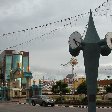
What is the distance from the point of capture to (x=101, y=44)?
43.1 ft

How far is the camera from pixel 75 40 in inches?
527

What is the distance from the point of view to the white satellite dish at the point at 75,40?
13.4m

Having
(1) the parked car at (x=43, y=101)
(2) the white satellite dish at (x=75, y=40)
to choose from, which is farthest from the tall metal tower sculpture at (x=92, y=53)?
(1) the parked car at (x=43, y=101)

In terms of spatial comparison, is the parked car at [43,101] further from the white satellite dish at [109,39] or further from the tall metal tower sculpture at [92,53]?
the white satellite dish at [109,39]

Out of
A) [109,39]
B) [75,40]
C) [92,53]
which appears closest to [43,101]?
[75,40]

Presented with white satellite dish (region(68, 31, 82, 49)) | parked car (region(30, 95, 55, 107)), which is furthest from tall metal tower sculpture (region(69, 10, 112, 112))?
parked car (region(30, 95, 55, 107))

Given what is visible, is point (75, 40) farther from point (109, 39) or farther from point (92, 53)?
point (109, 39)

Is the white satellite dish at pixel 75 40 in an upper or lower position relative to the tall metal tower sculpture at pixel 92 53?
upper

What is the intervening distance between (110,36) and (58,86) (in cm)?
8119

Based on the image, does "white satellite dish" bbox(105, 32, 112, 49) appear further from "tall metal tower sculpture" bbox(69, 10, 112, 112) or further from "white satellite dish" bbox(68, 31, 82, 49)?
"white satellite dish" bbox(68, 31, 82, 49)

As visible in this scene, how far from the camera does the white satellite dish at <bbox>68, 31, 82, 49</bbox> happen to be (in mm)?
13352

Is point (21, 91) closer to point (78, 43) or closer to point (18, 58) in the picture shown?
point (18, 58)

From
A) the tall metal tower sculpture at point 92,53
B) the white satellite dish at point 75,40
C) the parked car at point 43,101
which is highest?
the white satellite dish at point 75,40

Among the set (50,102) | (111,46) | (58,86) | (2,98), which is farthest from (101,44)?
(58,86)
